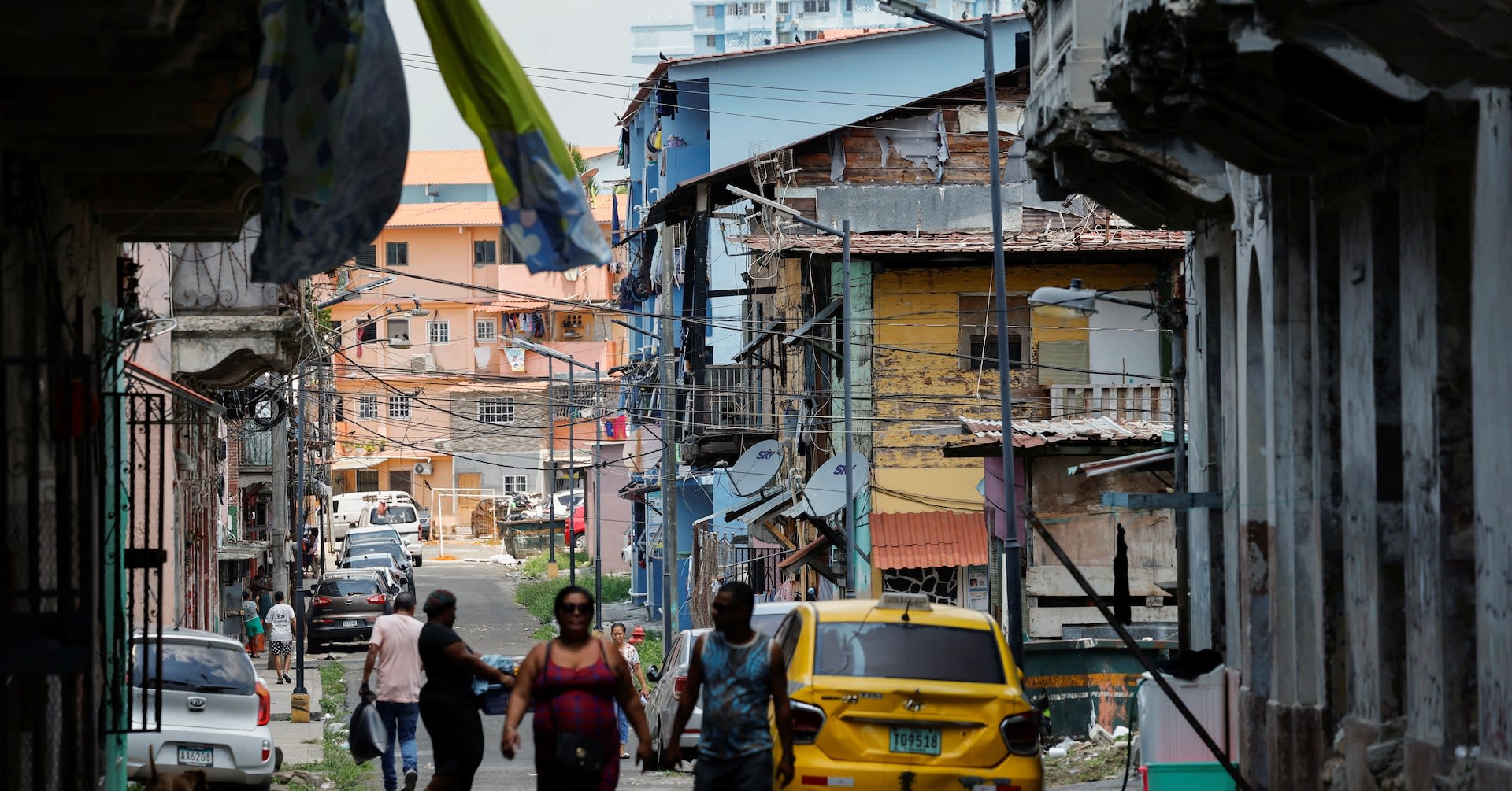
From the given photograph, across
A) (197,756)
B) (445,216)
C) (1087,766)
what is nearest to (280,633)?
(1087,766)

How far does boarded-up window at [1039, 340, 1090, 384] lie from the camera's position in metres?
33.8

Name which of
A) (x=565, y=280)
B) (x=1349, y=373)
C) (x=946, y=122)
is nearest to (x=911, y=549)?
(x=946, y=122)

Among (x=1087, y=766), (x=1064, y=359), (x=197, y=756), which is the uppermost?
(x=1064, y=359)

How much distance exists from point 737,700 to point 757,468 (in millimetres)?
24799

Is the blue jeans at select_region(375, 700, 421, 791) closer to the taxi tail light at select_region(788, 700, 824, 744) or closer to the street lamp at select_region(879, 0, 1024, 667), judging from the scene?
the taxi tail light at select_region(788, 700, 824, 744)

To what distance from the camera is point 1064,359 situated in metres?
33.9

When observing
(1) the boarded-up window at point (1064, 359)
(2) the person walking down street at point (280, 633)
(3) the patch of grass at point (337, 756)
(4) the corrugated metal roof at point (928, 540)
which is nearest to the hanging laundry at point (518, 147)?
(3) the patch of grass at point (337, 756)

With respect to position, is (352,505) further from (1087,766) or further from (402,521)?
(1087,766)

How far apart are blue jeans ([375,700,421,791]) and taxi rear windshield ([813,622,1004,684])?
378 centimetres

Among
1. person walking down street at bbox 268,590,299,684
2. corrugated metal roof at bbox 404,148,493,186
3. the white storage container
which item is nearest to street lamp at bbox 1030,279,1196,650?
the white storage container

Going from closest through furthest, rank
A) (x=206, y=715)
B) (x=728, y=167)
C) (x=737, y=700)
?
1. (x=737, y=700)
2. (x=206, y=715)
3. (x=728, y=167)

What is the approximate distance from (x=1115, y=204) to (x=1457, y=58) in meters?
10.5

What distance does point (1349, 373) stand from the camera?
43.8ft

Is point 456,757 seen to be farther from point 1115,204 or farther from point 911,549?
point 911,549
